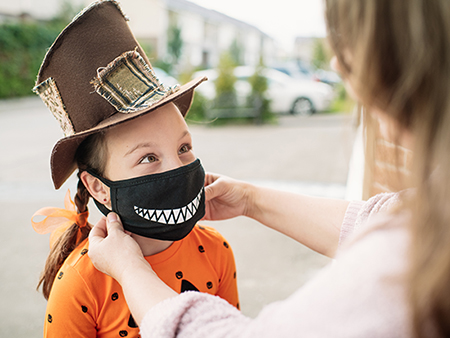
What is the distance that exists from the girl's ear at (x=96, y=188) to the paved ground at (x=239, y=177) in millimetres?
906

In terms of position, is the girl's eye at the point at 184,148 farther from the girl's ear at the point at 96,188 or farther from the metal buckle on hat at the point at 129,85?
the girl's ear at the point at 96,188

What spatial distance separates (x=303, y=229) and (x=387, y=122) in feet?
3.09

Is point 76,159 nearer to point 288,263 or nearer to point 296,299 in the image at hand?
point 296,299

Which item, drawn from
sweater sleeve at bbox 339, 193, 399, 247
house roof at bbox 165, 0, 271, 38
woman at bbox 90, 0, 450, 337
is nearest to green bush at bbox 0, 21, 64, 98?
house roof at bbox 165, 0, 271, 38

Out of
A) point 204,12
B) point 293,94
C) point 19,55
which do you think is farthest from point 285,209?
point 204,12

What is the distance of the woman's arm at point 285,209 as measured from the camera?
1646mm

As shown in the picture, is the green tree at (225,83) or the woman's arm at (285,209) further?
the green tree at (225,83)

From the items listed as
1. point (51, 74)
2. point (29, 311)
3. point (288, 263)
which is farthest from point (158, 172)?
point (288, 263)

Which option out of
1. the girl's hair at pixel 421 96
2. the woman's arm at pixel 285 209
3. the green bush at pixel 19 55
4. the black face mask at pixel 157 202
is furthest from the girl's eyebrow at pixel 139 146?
the green bush at pixel 19 55

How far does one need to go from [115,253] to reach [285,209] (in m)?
0.78

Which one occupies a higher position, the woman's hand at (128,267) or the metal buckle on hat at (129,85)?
the metal buckle on hat at (129,85)

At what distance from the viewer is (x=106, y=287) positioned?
1459mm

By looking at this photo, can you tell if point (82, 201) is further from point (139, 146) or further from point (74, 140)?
point (139, 146)

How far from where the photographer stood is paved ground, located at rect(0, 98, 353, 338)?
3.14 metres
